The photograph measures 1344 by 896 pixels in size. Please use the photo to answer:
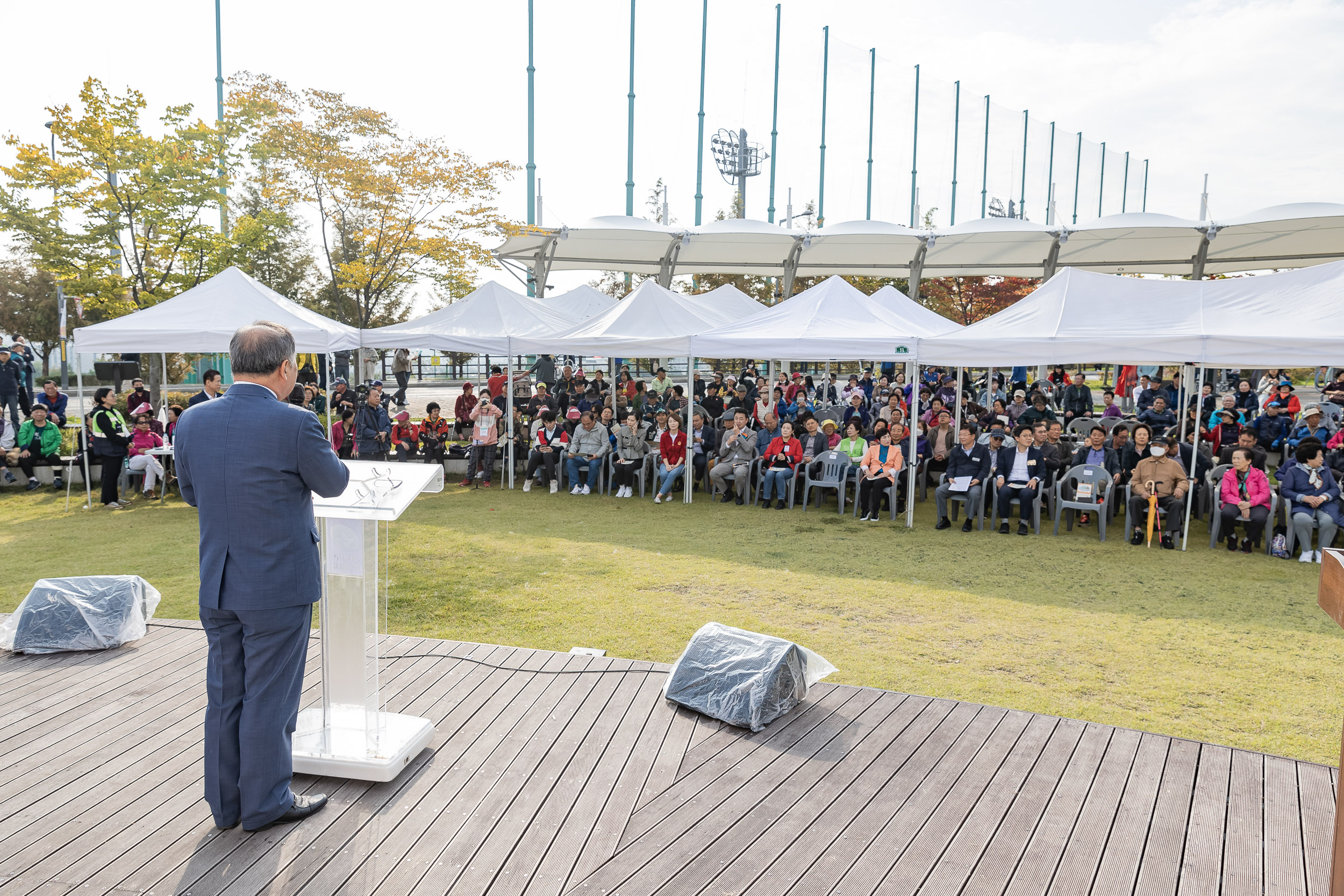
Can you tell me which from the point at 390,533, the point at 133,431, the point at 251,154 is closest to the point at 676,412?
the point at 390,533

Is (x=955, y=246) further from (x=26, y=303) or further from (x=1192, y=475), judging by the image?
(x=26, y=303)

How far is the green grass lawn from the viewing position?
4805mm

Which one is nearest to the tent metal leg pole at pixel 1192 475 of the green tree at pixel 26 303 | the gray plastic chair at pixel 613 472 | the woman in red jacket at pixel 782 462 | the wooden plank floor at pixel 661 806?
the woman in red jacket at pixel 782 462

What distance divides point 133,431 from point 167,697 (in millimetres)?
8554

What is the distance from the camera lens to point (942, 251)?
22.1m

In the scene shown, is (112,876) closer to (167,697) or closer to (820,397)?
(167,697)

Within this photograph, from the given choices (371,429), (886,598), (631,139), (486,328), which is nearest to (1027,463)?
(886,598)

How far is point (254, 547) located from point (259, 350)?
61 centimetres

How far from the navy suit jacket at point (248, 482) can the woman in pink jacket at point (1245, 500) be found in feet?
29.3

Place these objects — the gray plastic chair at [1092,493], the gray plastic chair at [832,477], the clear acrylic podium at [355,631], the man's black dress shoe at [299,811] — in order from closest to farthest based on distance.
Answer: the man's black dress shoe at [299,811], the clear acrylic podium at [355,631], the gray plastic chair at [1092,493], the gray plastic chair at [832,477]

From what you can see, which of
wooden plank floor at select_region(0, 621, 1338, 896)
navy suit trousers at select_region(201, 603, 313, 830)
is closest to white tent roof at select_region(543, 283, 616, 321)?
wooden plank floor at select_region(0, 621, 1338, 896)

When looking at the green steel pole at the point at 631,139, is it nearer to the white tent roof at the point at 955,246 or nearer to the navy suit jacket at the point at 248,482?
the white tent roof at the point at 955,246

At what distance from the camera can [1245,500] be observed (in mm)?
8461

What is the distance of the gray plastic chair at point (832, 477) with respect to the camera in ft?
33.9
